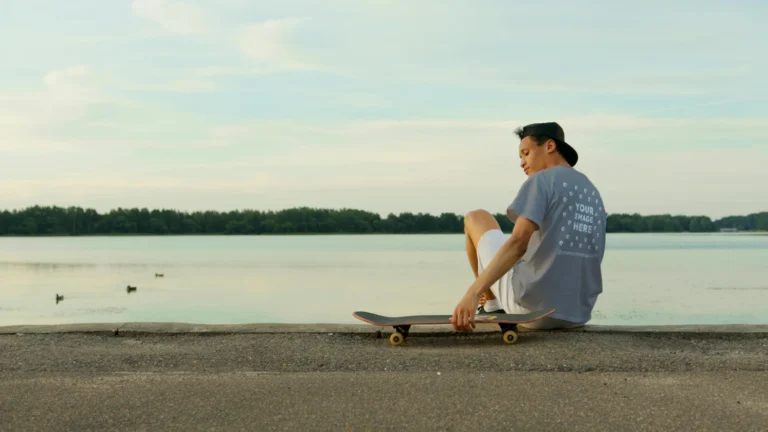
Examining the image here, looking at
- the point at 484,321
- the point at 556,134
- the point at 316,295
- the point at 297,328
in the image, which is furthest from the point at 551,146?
the point at 316,295

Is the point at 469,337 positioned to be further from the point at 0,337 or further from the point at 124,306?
the point at 124,306

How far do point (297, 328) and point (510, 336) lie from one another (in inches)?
73.8

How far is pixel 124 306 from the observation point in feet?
Result: 60.7

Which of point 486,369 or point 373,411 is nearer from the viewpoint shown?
point 373,411

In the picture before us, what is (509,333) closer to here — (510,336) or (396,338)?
(510,336)

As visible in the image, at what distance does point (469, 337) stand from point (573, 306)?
84 cm

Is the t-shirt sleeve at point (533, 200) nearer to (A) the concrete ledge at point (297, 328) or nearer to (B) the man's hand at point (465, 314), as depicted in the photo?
(B) the man's hand at point (465, 314)

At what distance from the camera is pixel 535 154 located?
6270 millimetres

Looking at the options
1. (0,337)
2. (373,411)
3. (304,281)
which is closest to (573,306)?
(373,411)

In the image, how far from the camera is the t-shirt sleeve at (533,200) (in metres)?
5.63

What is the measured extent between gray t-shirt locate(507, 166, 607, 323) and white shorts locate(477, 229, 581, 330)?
0.09 metres

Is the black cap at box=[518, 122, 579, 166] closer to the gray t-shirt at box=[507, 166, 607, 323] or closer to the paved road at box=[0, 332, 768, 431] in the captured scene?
the gray t-shirt at box=[507, 166, 607, 323]

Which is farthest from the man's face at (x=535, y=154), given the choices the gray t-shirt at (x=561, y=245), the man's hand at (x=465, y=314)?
the man's hand at (x=465, y=314)

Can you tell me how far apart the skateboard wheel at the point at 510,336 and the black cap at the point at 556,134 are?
1.51m
